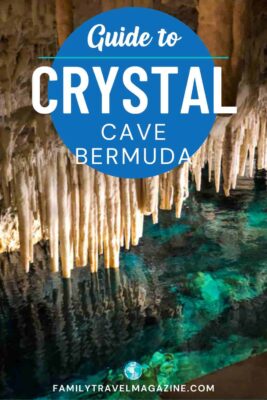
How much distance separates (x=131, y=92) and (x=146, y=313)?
2800 mm

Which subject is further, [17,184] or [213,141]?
[17,184]

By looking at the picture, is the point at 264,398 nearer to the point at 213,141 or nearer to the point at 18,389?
the point at 213,141

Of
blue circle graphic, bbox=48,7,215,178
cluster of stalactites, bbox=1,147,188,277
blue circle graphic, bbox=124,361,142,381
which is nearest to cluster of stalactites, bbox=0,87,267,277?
cluster of stalactites, bbox=1,147,188,277

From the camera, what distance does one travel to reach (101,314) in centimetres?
404

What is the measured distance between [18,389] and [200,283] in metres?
2.07

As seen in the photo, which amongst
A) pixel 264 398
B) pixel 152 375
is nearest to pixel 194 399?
pixel 264 398

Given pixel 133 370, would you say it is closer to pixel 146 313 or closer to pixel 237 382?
pixel 237 382

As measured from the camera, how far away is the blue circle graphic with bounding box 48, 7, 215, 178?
1.63 metres

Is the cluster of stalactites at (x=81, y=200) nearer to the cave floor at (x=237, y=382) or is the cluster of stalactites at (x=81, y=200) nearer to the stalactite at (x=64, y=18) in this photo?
the stalactite at (x=64, y=18)

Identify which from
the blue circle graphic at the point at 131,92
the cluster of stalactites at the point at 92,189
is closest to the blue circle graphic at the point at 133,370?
the cluster of stalactites at the point at 92,189

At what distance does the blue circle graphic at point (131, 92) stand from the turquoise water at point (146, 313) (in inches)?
47.8

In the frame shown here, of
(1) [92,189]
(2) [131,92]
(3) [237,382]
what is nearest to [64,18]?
(2) [131,92]

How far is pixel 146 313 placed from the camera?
13.7 feet

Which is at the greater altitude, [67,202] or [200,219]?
[67,202]
